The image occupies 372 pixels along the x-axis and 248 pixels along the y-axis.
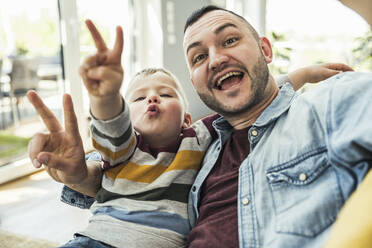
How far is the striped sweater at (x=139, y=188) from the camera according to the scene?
0.90 meters

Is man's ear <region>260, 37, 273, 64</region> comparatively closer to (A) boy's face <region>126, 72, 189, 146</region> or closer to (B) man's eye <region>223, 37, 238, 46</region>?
(B) man's eye <region>223, 37, 238, 46</region>

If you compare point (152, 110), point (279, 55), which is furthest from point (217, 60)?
point (279, 55)

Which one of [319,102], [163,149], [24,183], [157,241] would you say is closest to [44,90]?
[24,183]

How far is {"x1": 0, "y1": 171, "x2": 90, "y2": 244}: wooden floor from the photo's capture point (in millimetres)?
1810

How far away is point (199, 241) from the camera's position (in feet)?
2.82

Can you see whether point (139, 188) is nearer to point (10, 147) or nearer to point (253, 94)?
point (253, 94)

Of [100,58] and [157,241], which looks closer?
[100,58]

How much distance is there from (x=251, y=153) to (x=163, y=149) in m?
0.29

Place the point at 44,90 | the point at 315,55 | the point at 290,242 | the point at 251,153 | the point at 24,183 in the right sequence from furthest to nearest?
the point at 315,55 < the point at 44,90 < the point at 24,183 < the point at 251,153 < the point at 290,242

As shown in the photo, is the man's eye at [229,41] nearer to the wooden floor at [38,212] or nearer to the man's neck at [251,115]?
the man's neck at [251,115]

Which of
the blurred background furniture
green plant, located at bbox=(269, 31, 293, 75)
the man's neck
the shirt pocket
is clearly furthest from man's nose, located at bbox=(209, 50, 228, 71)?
green plant, located at bbox=(269, 31, 293, 75)

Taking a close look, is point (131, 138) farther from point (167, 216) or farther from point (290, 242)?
point (290, 242)

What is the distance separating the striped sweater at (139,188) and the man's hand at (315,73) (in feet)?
1.74

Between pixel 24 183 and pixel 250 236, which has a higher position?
pixel 250 236
